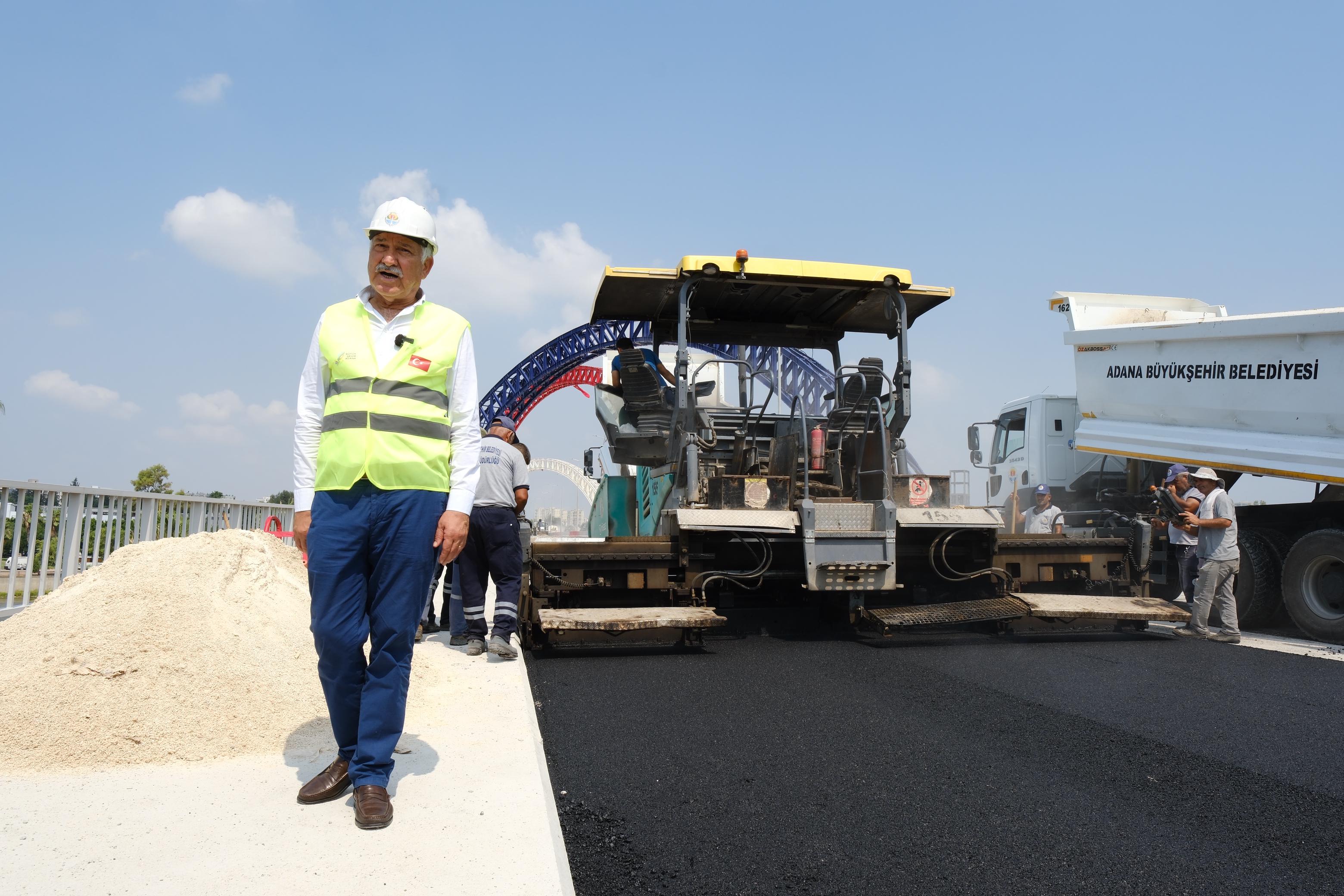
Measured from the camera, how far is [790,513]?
19.2ft

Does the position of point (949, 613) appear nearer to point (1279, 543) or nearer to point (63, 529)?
point (1279, 543)

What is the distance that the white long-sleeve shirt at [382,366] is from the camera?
288cm

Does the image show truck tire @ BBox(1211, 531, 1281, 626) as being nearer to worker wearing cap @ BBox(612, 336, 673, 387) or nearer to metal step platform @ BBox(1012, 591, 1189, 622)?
metal step platform @ BBox(1012, 591, 1189, 622)

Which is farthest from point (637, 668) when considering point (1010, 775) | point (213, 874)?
point (213, 874)

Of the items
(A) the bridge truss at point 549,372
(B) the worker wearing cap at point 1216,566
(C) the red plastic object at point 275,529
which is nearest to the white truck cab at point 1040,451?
(B) the worker wearing cap at point 1216,566

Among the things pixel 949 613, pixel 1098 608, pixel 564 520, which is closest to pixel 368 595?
pixel 949 613

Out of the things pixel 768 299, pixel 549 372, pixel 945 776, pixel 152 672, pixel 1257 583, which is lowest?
pixel 945 776

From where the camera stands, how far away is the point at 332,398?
9.31ft

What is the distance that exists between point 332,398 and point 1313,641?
7837 millimetres

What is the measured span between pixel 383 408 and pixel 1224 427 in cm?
816

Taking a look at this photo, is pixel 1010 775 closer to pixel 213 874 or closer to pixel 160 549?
pixel 213 874

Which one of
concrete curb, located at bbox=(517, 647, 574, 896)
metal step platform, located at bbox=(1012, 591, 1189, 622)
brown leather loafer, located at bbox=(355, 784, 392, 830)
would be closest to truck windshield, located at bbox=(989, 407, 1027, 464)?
metal step platform, located at bbox=(1012, 591, 1189, 622)

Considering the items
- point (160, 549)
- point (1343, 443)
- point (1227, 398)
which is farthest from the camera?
point (1227, 398)

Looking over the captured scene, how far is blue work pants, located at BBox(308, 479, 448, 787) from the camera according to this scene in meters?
2.76
